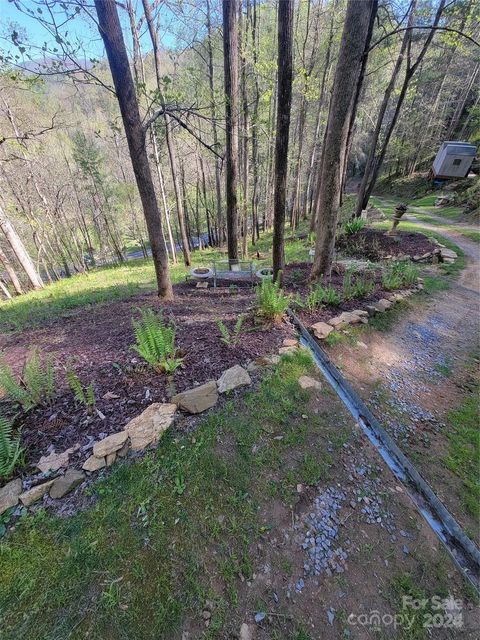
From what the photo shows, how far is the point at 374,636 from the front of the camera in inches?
55.7

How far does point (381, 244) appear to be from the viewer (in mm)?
8680

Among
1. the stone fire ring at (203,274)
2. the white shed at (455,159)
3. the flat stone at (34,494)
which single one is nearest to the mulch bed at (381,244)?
the stone fire ring at (203,274)

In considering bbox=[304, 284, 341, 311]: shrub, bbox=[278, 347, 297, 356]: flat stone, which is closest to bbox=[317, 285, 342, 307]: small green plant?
bbox=[304, 284, 341, 311]: shrub

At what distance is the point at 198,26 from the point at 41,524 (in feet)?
44.2

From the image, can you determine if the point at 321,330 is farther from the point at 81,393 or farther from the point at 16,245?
the point at 16,245

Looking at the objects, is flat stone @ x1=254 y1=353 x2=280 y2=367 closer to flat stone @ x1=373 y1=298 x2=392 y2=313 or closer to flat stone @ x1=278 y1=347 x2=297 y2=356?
flat stone @ x1=278 y1=347 x2=297 y2=356

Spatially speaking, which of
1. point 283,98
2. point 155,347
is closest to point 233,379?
point 155,347

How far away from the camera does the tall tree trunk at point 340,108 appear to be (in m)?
3.86

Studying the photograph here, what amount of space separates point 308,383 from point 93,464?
215 centimetres

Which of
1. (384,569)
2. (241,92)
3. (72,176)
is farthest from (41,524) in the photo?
(72,176)

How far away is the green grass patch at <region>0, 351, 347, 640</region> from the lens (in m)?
1.39

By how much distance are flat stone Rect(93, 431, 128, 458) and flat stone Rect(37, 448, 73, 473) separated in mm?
221

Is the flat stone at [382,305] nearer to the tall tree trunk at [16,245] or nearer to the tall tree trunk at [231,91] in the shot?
the tall tree trunk at [231,91]

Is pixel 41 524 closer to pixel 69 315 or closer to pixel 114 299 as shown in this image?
pixel 69 315
